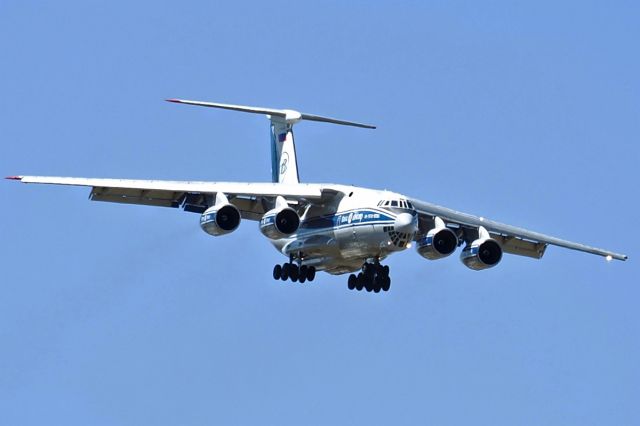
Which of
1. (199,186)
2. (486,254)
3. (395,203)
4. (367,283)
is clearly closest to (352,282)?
(367,283)

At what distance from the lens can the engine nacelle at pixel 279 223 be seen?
113 ft

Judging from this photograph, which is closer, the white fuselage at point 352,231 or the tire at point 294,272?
the white fuselage at point 352,231

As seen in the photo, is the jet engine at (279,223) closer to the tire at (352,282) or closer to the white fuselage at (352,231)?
the white fuselage at (352,231)

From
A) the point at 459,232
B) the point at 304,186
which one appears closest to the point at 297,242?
the point at 304,186

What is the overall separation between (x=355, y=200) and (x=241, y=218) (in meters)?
2.23

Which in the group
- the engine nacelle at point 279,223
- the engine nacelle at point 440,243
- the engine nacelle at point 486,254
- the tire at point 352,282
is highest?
the engine nacelle at point 279,223

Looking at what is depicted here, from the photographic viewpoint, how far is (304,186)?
118 feet

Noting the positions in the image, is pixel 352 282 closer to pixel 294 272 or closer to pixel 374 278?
pixel 374 278

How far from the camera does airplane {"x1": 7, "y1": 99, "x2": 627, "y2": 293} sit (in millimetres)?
34500

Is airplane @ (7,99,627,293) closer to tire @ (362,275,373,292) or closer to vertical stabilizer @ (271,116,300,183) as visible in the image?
tire @ (362,275,373,292)

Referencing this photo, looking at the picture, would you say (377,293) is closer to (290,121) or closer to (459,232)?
(459,232)

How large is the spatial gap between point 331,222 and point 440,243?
7.15 ft

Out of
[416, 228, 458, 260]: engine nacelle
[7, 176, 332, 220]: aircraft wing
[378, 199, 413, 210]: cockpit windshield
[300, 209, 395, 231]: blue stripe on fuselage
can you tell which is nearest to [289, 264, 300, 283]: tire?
[300, 209, 395, 231]: blue stripe on fuselage

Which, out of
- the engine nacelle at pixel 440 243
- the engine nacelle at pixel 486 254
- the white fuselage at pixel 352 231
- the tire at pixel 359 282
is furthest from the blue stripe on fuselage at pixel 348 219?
the engine nacelle at pixel 486 254
